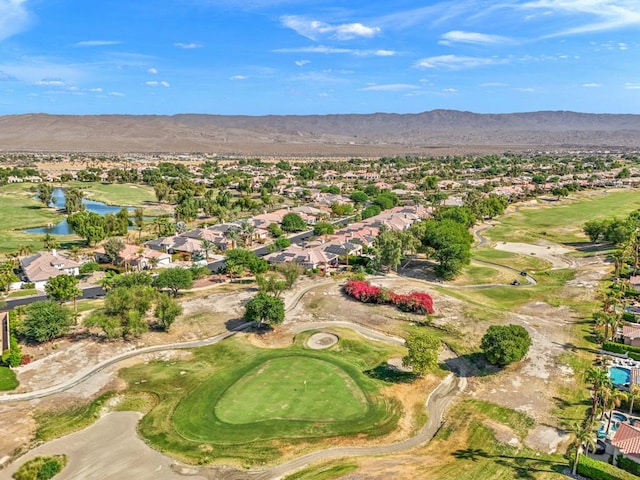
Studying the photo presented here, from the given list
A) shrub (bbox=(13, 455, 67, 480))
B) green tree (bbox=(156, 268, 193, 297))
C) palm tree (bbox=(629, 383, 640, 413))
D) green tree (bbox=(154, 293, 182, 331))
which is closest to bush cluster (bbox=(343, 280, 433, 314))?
green tree (bbox=(156, 268, 193, 297))

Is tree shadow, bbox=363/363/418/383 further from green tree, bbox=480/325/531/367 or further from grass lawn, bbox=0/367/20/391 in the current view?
grass lawn, bbox=0/367/20/391

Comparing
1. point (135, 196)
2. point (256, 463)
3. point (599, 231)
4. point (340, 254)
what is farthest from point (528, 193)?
point (256, 463)

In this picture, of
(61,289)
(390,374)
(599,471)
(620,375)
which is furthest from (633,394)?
(61,289)

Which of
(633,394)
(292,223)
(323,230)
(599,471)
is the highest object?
(292,223)

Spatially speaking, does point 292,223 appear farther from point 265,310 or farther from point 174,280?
point 265,310

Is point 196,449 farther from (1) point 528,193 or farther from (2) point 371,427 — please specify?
(1) point 528,193

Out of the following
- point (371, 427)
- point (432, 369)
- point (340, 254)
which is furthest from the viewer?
point (340, 254)

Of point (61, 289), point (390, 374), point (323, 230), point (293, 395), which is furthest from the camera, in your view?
point (323, 230)
